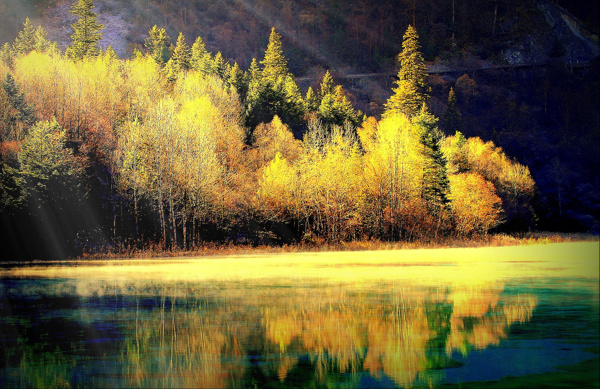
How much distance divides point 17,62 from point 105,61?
13.9 m

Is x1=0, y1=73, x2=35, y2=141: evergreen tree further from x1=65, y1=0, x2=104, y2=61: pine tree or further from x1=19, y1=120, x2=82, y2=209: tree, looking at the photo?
x1=65, y1=0, x2=104, y2=61: pine tree

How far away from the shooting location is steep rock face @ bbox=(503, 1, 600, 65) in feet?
613

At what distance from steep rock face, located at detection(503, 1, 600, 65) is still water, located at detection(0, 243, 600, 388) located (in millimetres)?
174289

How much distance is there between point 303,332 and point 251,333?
51.2 inches

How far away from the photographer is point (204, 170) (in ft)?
186

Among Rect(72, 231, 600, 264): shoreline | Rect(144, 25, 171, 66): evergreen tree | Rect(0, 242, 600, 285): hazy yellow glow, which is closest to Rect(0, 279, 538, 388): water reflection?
Rect(0, 242, 600, 285): hazy yellow glow

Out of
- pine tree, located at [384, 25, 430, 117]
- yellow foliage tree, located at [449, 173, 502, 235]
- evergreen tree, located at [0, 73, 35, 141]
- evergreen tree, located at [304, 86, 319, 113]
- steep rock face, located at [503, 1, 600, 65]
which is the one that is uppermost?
steep rock face, located at [503, 1, 600, 65]

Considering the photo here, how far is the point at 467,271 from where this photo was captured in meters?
32.7

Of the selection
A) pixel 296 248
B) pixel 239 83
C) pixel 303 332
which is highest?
pixel 239 83

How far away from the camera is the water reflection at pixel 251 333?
11.8 m

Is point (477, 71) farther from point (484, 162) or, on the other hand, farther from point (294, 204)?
point (294, 204)

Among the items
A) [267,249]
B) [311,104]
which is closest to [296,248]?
[267,249]

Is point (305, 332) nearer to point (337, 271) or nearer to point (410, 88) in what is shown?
point (337, 271)

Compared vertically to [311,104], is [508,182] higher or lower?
lower
